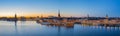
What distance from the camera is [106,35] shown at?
15.9 metres

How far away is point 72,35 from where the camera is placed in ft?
50.8

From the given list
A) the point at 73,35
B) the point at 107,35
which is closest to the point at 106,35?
the point at 107,35

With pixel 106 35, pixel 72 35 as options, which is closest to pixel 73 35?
pixel 72 35

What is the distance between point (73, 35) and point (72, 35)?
0.06m

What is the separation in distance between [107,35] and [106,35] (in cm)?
6

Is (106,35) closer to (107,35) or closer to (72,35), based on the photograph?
(107,35)

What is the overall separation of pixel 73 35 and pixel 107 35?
6.86 feet

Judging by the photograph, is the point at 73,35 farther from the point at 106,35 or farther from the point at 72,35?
the point at 106,35

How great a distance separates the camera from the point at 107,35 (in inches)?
624

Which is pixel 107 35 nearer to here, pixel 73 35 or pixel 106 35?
pixel 106 35

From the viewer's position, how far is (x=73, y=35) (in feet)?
50.8

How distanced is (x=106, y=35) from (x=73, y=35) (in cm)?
204
